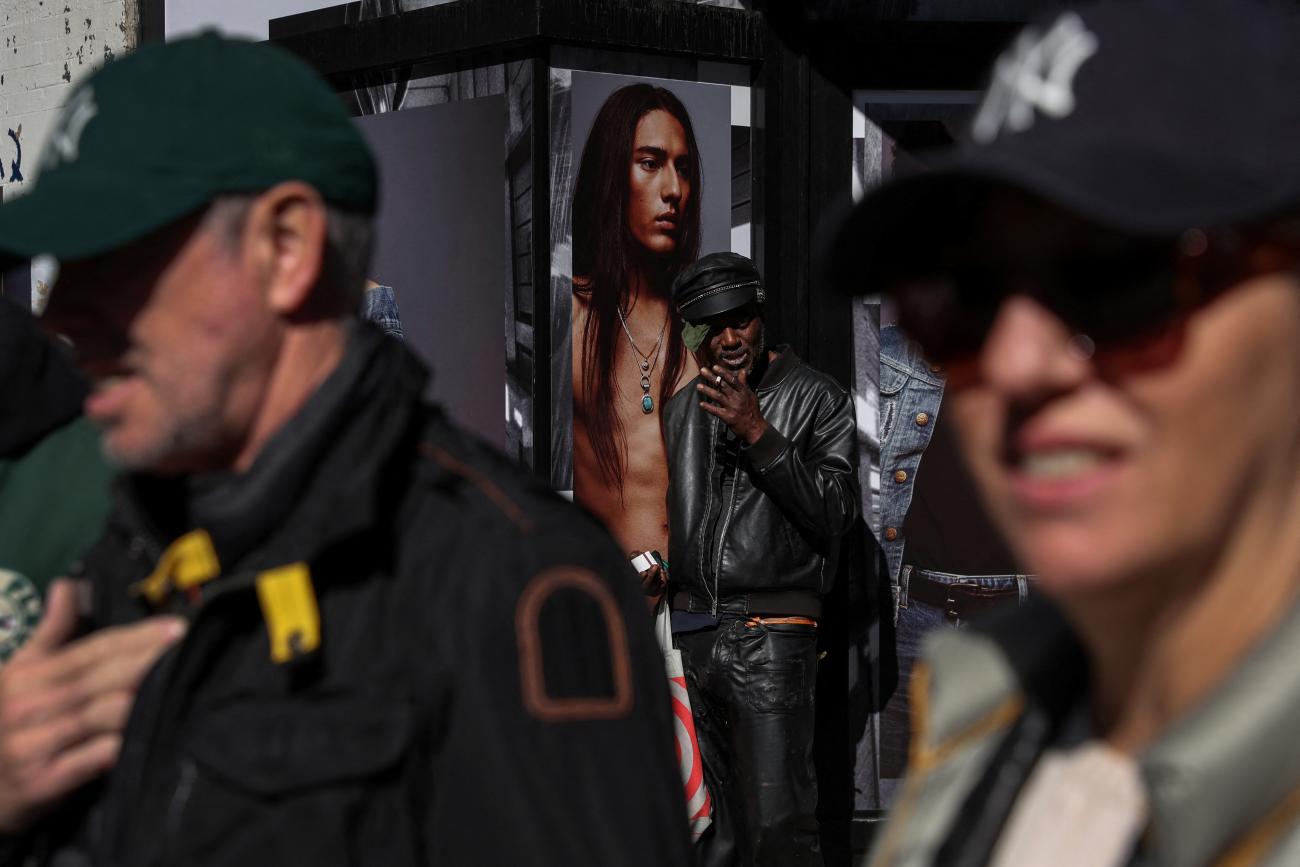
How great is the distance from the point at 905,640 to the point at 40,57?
5192 mm

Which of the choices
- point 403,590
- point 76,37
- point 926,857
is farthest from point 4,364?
point 76,37

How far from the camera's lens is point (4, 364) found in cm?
277

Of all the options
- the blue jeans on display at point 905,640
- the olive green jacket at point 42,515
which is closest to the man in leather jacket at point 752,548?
the blue jeans on display at point 905,640

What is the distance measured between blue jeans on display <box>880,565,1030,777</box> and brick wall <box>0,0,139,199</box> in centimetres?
452

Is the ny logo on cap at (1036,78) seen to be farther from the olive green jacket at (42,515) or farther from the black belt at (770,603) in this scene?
the black belt at (770,603)

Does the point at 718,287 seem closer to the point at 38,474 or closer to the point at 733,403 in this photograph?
the point at 733,403

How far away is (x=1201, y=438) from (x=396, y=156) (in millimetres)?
6101

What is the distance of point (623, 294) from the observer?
6570mm

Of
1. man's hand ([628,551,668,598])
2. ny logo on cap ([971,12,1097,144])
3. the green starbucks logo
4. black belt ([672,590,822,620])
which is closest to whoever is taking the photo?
ny logo on cap ([971,12,1097,144])

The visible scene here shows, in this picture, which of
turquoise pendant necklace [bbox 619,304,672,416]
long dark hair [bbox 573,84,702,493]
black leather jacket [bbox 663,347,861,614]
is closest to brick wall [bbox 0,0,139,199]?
long dark hair [bbox 573,84,702,493]

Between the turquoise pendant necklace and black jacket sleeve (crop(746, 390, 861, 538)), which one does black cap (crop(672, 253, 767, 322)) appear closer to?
black jacket sleeve (crop(746, 390, 861, 538))

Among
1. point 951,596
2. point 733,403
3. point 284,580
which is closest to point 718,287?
point 733,403

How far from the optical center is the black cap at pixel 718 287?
581 centimetres

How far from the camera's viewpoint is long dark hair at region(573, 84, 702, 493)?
653cm
